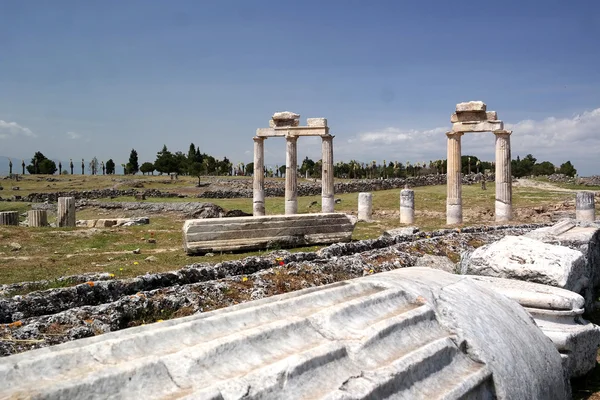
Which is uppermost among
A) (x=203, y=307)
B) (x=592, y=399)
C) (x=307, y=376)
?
(x=307, y=376)

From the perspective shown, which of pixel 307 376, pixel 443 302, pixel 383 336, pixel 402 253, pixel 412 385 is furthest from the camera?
pixel 402 253

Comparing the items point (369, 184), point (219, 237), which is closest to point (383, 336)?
point (219, 237)

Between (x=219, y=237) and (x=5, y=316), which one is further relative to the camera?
(x=219, y=237)

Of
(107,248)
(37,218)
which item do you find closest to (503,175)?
(107,248)

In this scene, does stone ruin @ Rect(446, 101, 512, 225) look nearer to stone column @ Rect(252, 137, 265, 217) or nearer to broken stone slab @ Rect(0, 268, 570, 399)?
stone column @ Rect(252, 137, 265, 217)

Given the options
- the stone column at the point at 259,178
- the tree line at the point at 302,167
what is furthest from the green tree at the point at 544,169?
the stone column at the point at 259,178

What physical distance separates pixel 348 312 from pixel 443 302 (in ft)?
2.69

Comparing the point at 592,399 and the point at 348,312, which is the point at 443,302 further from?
the point at 592,399

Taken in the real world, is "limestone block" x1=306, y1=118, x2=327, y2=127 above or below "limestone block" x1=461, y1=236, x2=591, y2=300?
above

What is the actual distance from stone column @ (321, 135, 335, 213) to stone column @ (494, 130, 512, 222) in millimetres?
7060

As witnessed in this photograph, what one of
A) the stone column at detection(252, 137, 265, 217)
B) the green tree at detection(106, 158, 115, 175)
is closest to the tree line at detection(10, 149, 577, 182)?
the green tree at detection(106, 158, 115, 175)

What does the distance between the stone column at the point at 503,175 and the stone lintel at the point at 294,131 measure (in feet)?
23.9

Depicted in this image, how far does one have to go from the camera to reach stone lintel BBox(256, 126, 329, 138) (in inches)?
873

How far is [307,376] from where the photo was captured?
2.37 meters
